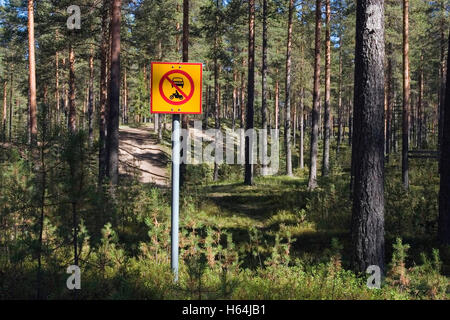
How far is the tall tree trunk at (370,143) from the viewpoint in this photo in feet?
18.4

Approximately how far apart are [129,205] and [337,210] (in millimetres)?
6207

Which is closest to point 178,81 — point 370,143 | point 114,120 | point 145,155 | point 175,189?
point 175,189

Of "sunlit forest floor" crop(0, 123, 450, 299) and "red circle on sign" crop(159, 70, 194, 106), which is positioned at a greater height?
"red circle on sign" crop(159, 70, 194, 106)

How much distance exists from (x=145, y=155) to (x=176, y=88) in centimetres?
2436

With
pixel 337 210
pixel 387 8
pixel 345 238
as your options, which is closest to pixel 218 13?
pixel 387 8

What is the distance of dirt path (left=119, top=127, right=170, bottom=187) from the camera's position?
2367cm

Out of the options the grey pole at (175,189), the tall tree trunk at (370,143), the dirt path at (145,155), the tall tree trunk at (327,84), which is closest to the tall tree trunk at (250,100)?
the tall tree trunk at (327,84)

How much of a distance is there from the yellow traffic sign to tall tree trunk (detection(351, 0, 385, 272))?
3.02 metres

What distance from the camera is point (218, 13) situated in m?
19.1

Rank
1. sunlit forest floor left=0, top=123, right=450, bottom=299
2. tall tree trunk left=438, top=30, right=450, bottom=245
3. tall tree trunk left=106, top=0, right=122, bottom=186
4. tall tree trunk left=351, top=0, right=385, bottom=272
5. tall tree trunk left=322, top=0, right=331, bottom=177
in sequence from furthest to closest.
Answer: tall tree trunk left=322, top=0, right=331, bottom=177 < tall tree trunk left=106, top=0, right=122, bottom=186 < tall tree trunk left=438, top=30, right=450, bottom=245 < tall tree trunk left=351, top=0, right=385, bottom=272 < sunlit forest floor left=0, top=123, right=450, bottom=299

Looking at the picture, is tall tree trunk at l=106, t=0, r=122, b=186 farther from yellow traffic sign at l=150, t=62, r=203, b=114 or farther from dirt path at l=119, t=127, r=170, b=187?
dirt path at l=119, t=127, r=170, b=187

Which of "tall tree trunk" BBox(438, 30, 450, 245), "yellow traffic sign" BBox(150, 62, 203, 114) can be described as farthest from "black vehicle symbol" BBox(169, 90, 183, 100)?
"tall tree trunk" BBox(438, 30, 450, 245)

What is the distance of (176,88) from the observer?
4.17 metres
